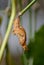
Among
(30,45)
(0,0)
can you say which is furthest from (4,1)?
(30,45)

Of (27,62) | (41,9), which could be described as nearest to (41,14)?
(41,9)

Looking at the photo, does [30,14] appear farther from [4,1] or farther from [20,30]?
[20,30]

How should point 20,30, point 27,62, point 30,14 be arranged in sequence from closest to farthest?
point 20,30 < point 27,62 < point 30,14

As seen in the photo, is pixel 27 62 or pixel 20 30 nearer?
pixel 20 30

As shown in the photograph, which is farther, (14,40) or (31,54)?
A: (14,40)

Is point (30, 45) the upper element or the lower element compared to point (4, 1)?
lower

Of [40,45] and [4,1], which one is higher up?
[4,1]

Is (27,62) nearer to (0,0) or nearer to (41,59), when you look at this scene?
(41,59)

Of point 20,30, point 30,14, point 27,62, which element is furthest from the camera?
point 30,14

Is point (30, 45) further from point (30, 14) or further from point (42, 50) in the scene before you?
point (30, 14)
